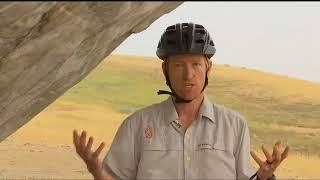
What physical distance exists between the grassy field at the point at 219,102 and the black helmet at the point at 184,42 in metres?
17.3

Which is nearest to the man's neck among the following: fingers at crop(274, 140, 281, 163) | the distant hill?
fingers at crop(274, 140, 281, 163)

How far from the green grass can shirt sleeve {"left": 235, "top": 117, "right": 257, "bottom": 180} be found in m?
21.3

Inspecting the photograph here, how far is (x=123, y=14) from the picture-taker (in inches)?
154

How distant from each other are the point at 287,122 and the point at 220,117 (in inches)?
1090

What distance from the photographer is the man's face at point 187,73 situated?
160 inches

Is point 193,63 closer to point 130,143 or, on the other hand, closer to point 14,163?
point 130,143

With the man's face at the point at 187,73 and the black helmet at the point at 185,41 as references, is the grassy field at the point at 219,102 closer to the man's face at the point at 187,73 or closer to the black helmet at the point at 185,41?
the black helmet at the point at 185,41

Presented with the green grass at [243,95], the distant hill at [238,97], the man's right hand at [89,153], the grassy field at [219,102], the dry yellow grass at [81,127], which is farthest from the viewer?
the distant hill at [238,97]

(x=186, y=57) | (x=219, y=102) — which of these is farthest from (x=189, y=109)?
(x=219, y=102)

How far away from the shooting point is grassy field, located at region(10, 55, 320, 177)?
88.1ft

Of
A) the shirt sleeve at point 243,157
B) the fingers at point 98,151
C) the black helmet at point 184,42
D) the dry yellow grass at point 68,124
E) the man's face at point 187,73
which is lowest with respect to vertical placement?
the dry yellow grass at point 68,124

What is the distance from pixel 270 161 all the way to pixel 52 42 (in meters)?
1.51

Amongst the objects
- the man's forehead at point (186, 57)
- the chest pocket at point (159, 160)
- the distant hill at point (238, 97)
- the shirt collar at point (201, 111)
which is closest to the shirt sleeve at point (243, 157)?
the shirt collar at point (201, 111)

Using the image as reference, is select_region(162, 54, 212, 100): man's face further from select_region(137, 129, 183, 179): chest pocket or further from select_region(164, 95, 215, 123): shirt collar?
select_region(137, 129, 183, 179): chest pocket
